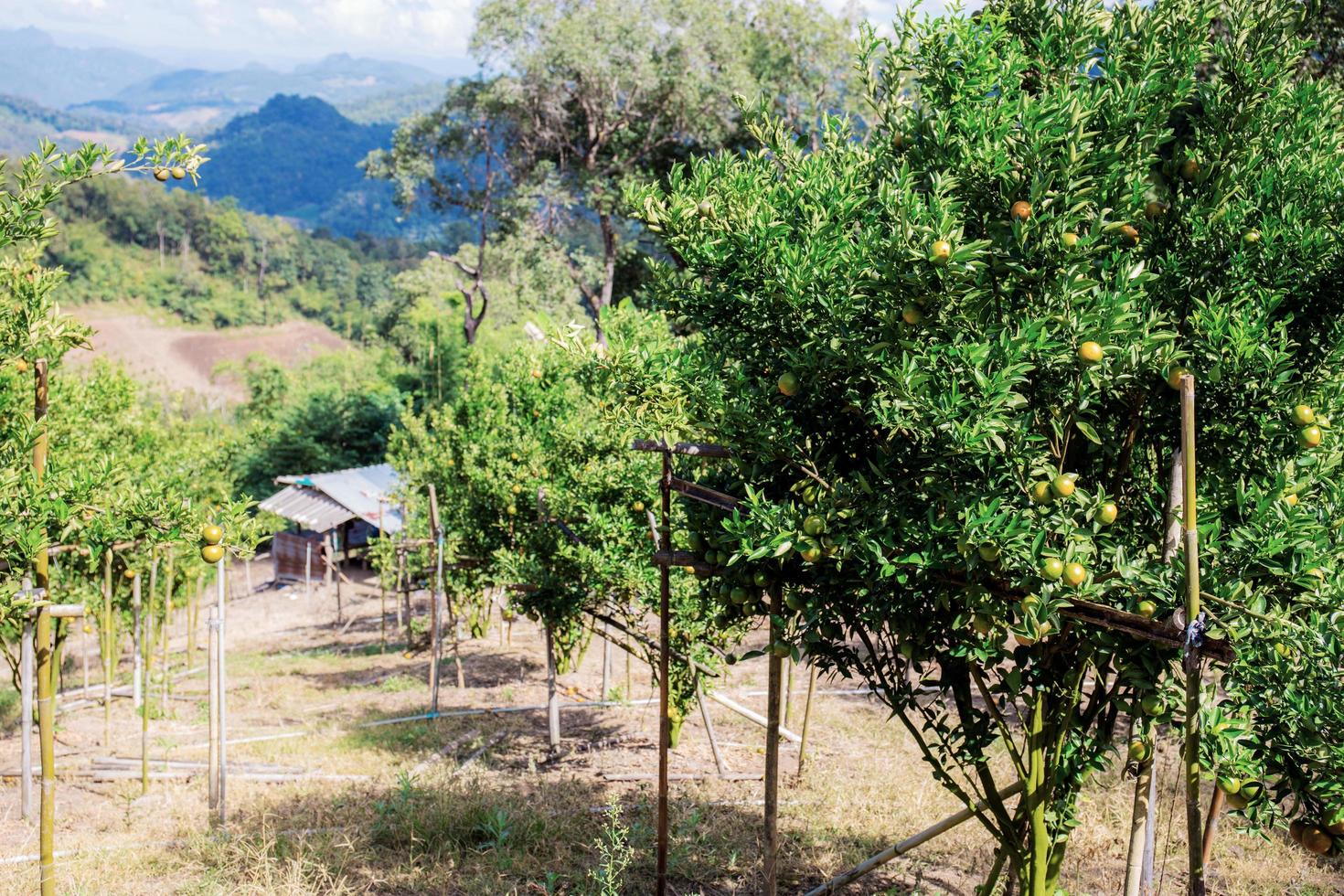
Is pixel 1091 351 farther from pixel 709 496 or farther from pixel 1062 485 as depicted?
pixel 709 496

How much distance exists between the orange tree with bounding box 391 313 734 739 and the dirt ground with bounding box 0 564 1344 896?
102 cm

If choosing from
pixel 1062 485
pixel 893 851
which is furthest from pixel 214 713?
pixel 1062 485

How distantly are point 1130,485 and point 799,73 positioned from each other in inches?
818

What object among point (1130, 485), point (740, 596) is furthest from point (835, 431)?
point (1130, 485)

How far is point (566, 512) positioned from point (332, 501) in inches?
738

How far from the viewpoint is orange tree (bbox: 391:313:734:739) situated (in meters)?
7.58

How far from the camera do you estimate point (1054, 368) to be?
303cm

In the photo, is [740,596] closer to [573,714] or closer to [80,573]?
[573,714]

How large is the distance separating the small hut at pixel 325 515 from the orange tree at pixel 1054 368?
69.2ft

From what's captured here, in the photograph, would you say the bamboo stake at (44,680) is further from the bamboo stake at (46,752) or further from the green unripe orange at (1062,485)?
the green unripe orange at (1062,485)

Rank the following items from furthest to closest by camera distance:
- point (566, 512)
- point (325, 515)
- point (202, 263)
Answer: point (202, 263)
point (325, 515)
point (566, 512)

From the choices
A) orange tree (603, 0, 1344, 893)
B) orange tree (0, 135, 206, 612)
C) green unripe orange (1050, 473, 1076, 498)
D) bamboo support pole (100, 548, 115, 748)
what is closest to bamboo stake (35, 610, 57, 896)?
orange tree (0, 135, 206, 612)

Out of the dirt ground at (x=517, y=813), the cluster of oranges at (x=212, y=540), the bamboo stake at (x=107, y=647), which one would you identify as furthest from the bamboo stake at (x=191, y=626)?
the cluster of oranges at (x=212, y=540)

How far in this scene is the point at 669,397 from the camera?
16.1ft
